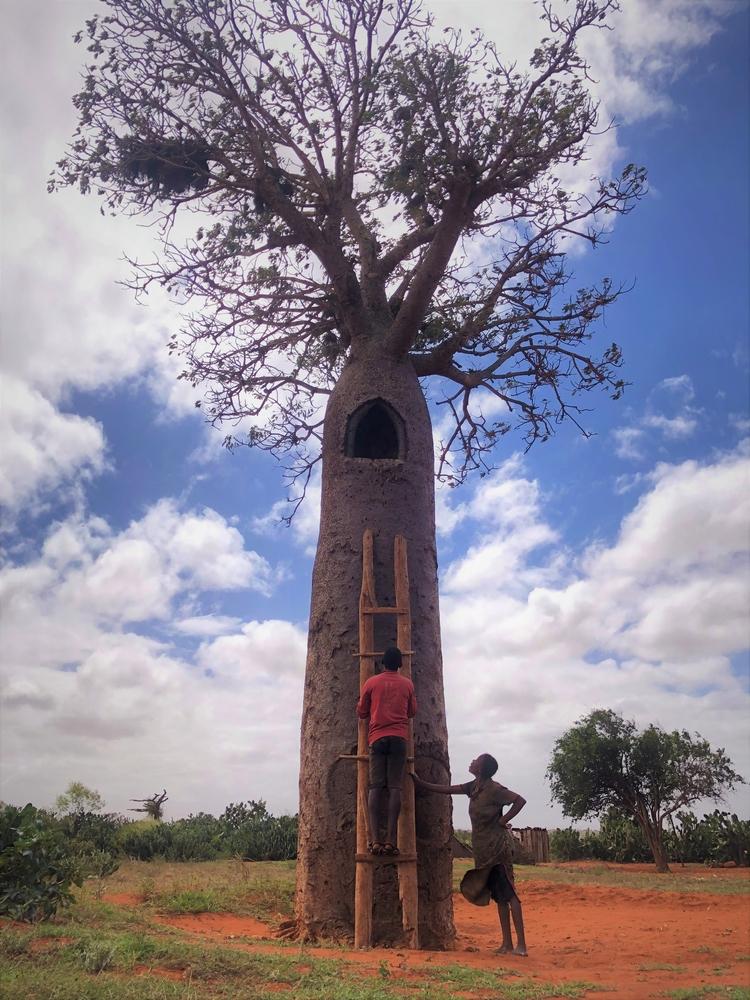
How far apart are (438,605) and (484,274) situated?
478 centimetres

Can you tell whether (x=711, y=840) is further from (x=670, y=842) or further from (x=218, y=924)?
(x=218, y=924)

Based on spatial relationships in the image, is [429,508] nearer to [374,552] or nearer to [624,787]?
[374,552]

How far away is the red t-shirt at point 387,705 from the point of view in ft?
20.3

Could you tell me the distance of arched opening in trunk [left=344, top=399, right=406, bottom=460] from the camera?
320 inches

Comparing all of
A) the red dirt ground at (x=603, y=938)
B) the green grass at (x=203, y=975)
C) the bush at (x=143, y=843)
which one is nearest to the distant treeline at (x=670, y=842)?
the red dirt ground at (x=603, y=938)

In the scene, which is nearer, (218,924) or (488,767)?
(488,767)

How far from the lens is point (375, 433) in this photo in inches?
342

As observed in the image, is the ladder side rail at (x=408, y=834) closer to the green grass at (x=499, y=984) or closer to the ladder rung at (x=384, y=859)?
the ladder rung at (x=384, y=859)

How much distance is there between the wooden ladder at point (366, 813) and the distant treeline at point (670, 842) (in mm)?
14618

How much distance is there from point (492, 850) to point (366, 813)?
3.32ft

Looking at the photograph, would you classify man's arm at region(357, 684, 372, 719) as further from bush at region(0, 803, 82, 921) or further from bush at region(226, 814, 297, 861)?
bush at region(226, 814, 297, 861)

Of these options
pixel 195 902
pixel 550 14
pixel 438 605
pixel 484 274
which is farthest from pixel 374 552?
pixel 550 14

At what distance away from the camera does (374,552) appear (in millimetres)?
7371

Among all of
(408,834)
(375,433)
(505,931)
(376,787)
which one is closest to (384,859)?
(408,834)
